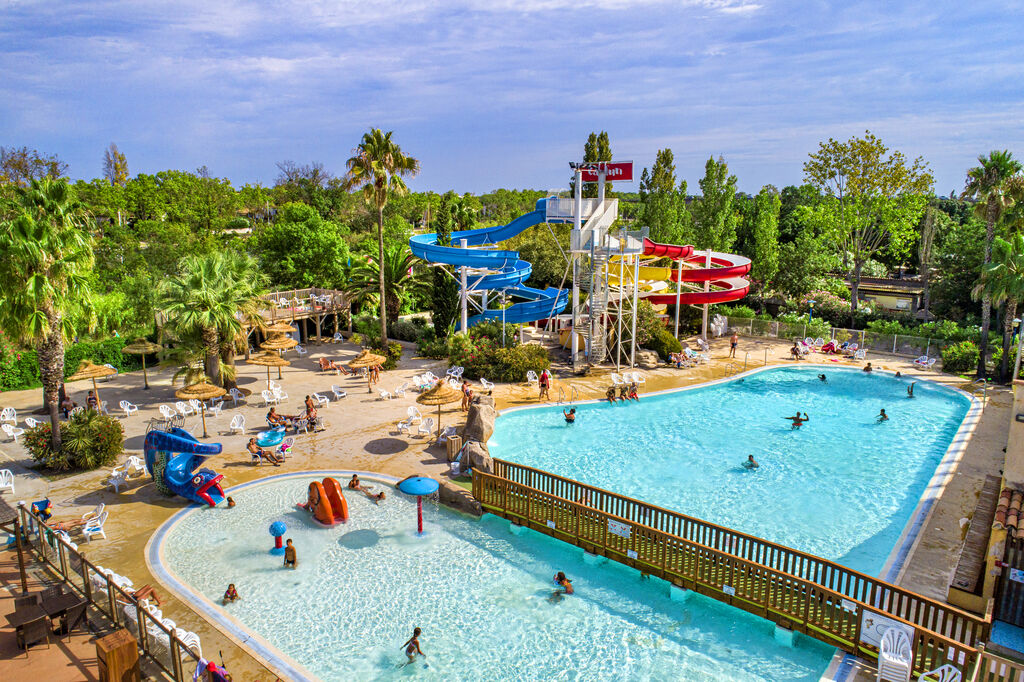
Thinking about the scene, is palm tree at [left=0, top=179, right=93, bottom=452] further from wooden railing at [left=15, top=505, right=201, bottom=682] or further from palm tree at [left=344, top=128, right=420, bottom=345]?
palm tree at [left=344, top=128, right=420, bottom=345]

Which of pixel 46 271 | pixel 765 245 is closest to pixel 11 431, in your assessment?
pixel 46 271

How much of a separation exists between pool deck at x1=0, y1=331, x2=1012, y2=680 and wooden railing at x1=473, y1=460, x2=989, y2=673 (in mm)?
2453

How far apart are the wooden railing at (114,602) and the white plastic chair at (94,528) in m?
0.95

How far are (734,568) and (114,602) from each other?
446 inches

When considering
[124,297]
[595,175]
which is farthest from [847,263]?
[124,297]

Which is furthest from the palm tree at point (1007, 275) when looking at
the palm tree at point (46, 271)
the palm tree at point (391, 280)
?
the palm tree at point (46, 271)

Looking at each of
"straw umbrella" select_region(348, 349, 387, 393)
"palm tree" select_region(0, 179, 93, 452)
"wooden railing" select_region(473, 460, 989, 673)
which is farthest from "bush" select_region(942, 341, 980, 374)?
"palm tree" select_region(0, 179, 93, 452)

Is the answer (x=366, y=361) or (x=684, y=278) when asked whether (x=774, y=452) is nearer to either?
(x=684, y=278)

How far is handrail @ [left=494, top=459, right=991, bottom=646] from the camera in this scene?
1009 cm

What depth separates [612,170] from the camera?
92.8ft

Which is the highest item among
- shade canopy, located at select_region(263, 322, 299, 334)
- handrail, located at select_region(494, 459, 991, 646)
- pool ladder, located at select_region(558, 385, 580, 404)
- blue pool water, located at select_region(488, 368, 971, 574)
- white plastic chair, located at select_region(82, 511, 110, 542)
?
shade canopy, located at select_region(263, 322, 299, 334)

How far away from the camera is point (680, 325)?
37375mm

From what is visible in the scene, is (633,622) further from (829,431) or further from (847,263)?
(847,263)

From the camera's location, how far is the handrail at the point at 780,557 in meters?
10.1
